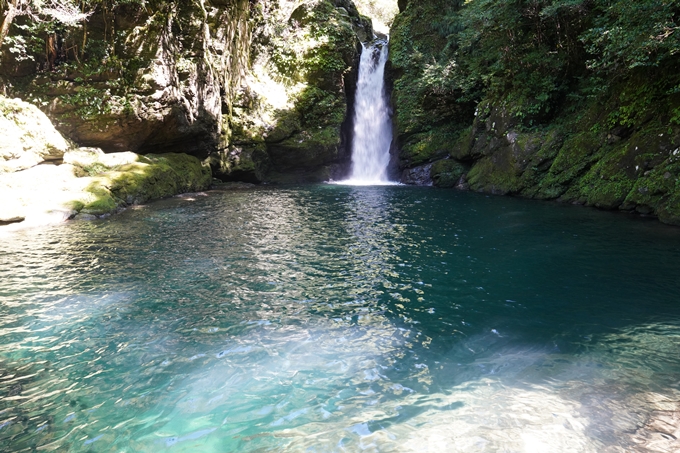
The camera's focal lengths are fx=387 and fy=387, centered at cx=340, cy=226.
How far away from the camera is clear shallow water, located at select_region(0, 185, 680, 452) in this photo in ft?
10.3

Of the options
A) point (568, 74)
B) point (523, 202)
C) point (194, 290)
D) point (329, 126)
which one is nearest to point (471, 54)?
point (568, 74)

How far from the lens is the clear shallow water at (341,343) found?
123 inches

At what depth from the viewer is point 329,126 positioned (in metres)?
23.2

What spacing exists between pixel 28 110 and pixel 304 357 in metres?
14.6

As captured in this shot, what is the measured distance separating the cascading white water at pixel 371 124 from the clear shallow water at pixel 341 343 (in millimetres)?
15633

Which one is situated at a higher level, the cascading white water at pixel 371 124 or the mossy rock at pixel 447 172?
the cascading white water at pixel 371 124

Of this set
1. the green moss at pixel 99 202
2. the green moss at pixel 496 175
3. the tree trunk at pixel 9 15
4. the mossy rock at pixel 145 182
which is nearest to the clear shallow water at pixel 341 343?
the green moss at pixel 99 202

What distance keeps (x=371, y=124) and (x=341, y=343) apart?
853 inches

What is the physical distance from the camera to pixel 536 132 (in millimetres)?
15352

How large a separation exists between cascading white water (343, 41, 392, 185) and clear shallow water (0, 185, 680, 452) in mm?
15633

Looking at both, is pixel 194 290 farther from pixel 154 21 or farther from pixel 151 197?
pixel 154 21

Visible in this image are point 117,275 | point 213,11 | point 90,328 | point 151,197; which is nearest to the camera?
point 90,328

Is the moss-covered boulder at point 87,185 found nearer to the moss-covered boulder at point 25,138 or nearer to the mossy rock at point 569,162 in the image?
the moss-covered boulder at point 25,138

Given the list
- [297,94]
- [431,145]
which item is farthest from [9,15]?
[431,145]
